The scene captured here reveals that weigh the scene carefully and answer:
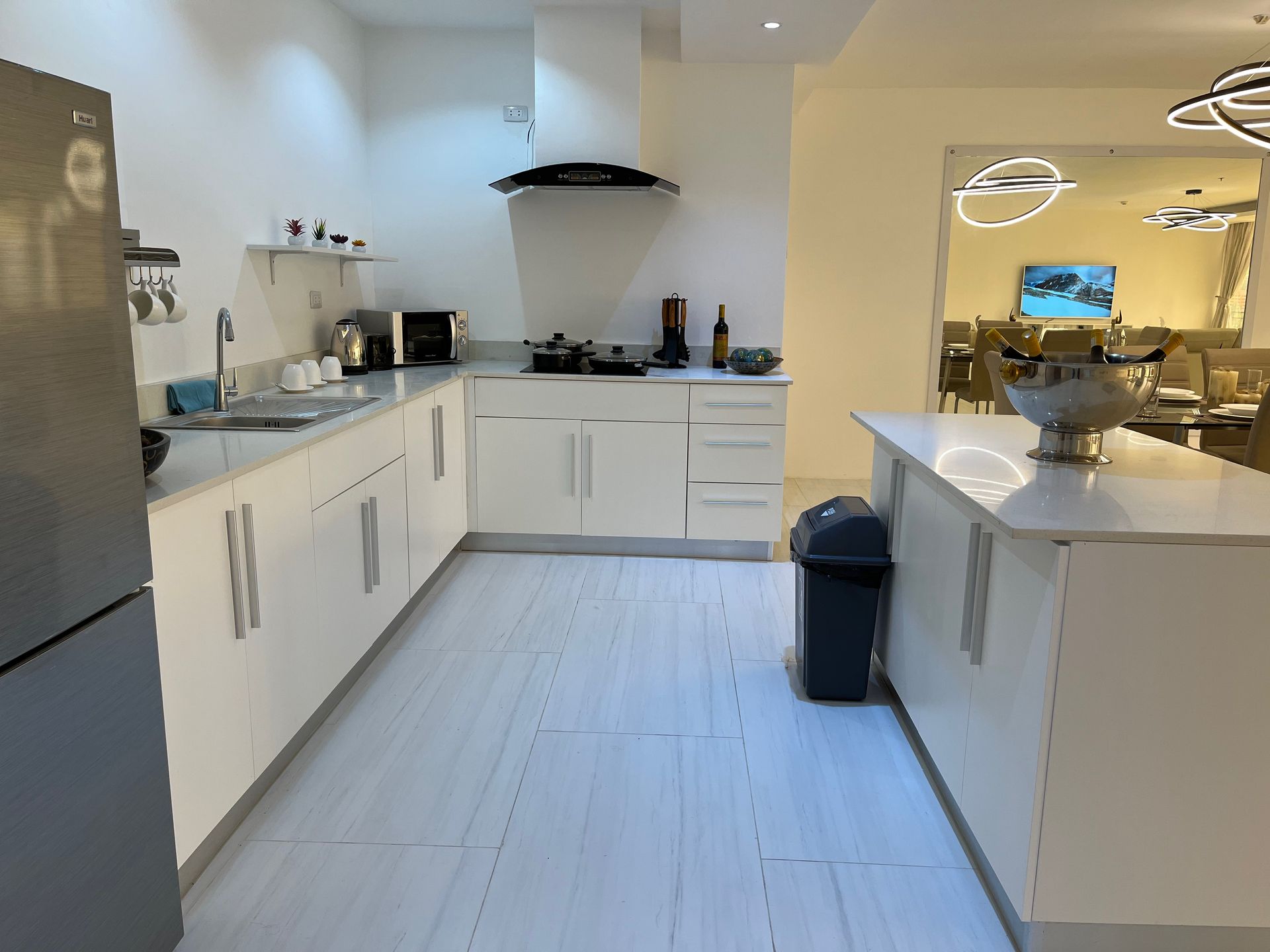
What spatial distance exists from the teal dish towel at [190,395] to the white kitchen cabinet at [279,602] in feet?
2.20

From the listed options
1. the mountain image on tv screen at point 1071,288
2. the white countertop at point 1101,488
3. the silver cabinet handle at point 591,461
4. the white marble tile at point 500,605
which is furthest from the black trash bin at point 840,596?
the mountain image on tv screen at point 1071,288

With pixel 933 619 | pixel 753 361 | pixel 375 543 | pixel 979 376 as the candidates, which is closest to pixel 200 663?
pixel 375 543

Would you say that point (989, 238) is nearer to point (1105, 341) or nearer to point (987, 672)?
point (1105, 341)

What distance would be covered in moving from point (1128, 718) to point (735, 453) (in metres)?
2.63

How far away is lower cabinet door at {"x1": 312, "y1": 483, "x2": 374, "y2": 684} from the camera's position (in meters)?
2.46

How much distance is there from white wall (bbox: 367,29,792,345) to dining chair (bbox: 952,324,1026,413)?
177 cm

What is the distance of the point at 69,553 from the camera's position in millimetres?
1287

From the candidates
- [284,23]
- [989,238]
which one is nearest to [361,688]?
[284,23]

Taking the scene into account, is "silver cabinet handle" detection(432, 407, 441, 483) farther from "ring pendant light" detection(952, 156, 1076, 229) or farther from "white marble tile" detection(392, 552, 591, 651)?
"ring pendant light" detection(952, 156, 1076, 229)

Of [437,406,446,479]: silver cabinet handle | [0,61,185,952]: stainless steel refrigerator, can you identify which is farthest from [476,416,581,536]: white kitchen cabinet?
[0,61,185,952]: stainless steel refrigerator

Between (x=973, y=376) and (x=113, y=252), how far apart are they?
5.24 meters

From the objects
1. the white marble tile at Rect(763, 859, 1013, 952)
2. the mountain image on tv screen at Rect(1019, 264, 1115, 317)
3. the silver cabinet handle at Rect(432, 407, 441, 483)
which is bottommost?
the white marble tile at Rect(763, 859, 1013, 952)

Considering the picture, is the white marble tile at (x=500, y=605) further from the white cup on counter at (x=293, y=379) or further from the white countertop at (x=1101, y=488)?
the white countertop at (x=1101, y=488)

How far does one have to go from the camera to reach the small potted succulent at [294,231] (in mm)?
3469
